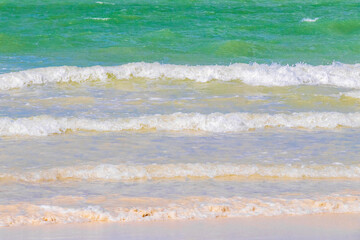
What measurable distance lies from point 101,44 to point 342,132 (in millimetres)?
9312

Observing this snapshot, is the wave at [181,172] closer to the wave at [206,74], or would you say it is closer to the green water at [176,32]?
the wave at [206,74]

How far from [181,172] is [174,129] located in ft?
6.34

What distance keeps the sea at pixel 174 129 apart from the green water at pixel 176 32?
111 millimetres

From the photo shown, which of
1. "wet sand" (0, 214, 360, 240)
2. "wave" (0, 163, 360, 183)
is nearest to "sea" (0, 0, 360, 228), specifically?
"wave" (0, 163, 360, 183)

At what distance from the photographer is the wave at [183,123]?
7312 mm

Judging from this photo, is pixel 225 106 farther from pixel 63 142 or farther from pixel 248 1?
pixel 248 1

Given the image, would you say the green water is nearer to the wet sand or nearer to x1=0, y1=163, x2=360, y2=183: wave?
x1=0, y1=163, x2=360, y2=183: wave

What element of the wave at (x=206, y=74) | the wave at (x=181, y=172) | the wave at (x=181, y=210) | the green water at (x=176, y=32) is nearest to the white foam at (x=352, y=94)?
the wave at (x=206, y=74)

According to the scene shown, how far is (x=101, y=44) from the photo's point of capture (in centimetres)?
1534

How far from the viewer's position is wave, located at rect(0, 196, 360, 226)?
435 cm

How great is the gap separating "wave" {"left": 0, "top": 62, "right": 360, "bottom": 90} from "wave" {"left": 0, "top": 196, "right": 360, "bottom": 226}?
599cm

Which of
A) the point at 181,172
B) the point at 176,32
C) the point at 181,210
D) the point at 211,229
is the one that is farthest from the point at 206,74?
the point at 211,229

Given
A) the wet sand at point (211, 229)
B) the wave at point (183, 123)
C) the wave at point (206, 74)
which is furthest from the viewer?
the wave at point (206, 74)

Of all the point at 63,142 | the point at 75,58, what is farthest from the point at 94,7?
the point at 63,142
